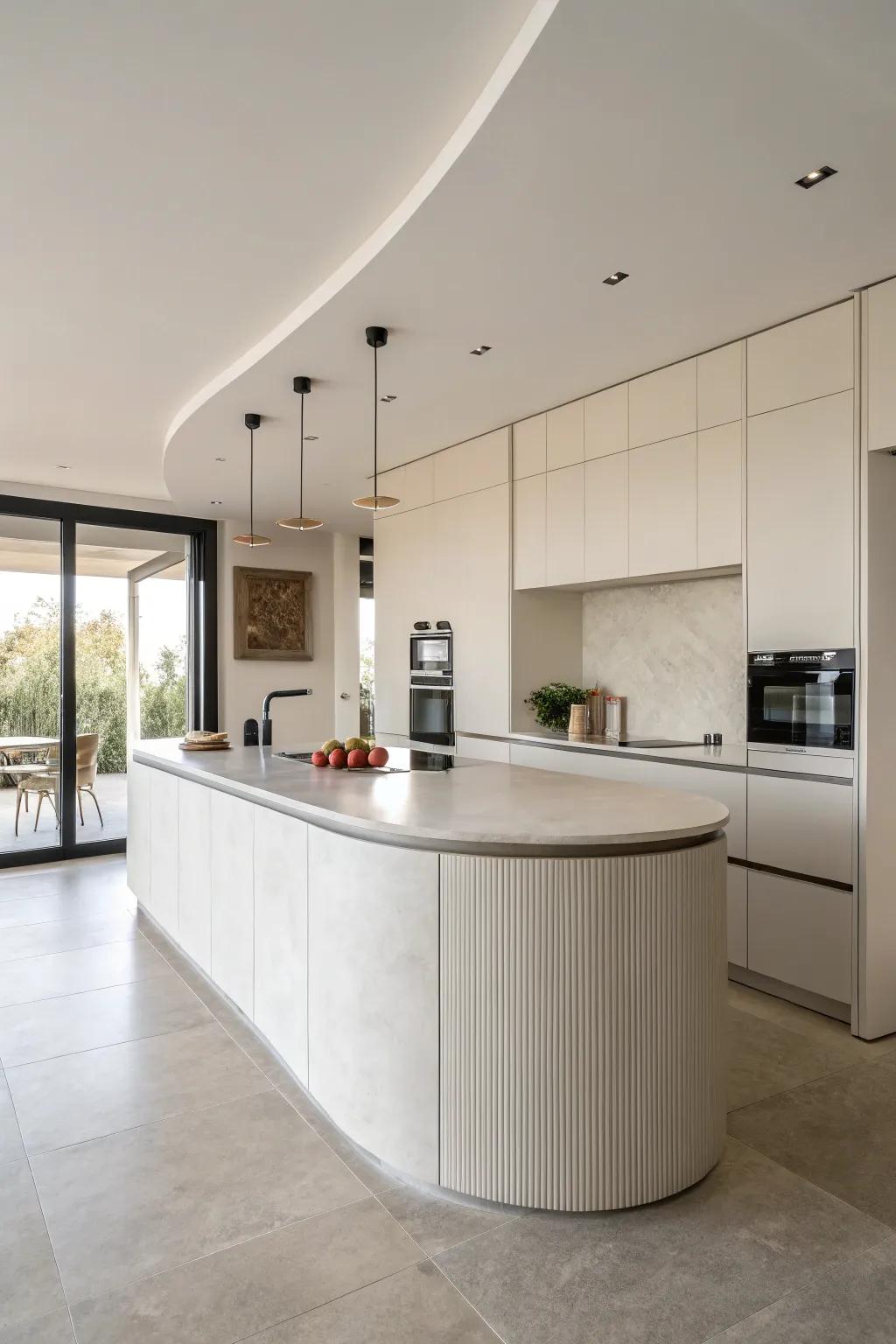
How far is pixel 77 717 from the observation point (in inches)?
242

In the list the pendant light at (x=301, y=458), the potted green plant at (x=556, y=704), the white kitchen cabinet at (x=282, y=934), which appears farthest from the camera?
the potted green plant at (x=556, y=704)

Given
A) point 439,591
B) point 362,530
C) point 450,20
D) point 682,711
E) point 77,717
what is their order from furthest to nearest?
1. point 362,530
2. point 77,717
3. point 439,591
4. point 682,711
5. point 450,20

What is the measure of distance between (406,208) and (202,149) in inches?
22.7

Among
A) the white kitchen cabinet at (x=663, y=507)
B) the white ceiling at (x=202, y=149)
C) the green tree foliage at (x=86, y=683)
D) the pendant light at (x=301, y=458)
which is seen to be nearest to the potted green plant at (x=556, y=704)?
the white kitchen cabinet at (x=663, y=507)

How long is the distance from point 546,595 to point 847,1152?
3105 mm

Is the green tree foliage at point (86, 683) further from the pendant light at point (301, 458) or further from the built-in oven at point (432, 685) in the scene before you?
the built-in oven at point (432, 685)

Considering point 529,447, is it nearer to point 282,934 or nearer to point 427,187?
point 427,187

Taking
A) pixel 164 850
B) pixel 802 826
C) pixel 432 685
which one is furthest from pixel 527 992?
pixel 432 685

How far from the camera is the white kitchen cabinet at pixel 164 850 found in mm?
3746

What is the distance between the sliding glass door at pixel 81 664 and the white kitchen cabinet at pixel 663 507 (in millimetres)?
3581

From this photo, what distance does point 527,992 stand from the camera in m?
1.90

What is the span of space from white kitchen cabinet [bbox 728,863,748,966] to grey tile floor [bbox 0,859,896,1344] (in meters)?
0.53

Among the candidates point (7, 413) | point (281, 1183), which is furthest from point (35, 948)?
point (7, 413)

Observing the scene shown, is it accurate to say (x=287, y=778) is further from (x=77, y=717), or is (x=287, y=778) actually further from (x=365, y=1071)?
(x=77, y=717)
